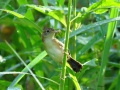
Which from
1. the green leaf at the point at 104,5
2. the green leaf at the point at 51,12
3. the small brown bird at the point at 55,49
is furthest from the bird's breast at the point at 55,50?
the green leaf at the point at 104,5

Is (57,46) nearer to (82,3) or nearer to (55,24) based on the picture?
(55,24)

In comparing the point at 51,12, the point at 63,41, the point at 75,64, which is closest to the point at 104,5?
the point at 51,12

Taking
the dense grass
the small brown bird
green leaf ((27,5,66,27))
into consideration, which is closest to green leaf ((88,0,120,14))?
the dense grass

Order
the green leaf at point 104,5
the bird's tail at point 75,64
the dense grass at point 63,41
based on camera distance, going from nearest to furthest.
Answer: the green leaf at point 104,5 → the dense grass at point 63,41 → the bird's tail at point 75,64

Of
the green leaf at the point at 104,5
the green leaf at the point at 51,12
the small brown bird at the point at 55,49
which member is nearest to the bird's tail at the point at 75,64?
the small brown bird at the point at 55,49

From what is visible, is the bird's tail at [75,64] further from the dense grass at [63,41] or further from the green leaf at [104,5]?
the green leaf at [104,5]

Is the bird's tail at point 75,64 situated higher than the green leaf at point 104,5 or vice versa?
the green leaf at point 104,5

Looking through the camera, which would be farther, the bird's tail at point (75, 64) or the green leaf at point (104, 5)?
the bird's tail at point (75, 64)

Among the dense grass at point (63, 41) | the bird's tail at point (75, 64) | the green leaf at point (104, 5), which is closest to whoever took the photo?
the green leaf at point (104, 5)
